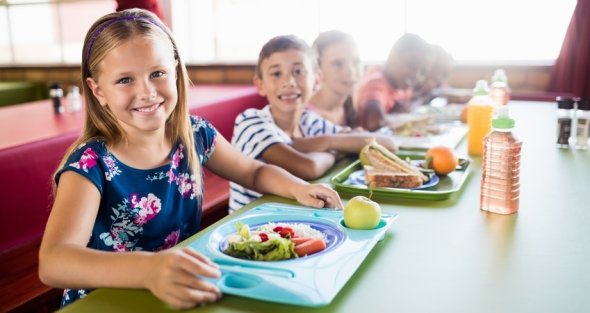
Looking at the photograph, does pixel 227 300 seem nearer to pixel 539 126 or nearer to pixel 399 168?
pixel 399 168

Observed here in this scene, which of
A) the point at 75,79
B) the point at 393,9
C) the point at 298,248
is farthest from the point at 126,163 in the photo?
the point at 75,79

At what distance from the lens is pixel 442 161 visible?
1406mm

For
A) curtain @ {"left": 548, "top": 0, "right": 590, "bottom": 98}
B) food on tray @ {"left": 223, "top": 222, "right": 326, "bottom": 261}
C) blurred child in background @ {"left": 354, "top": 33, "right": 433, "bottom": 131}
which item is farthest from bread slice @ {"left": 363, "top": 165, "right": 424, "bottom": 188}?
curtain @ {"left": 548, "top": 0, "right": 590, "bottom": 98}

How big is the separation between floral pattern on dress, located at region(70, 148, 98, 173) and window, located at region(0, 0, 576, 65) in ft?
8.44

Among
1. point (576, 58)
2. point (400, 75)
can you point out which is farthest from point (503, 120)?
point (576, 58)

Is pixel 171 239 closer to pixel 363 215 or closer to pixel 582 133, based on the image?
pixel 363 215

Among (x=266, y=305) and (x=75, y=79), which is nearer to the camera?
(x=266, y=305)

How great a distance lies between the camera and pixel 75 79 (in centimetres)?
531

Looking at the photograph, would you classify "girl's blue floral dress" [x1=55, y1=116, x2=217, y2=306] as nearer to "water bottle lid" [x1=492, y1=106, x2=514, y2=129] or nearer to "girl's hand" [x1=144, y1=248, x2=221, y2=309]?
"girl's hand" [x1=144, y1=248, x2=221, y2=309]

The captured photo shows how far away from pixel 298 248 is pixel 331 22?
12.0 ft

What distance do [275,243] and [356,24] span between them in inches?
143

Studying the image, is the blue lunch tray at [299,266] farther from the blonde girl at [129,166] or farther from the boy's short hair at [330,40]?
the boy's short hair at [330,40]

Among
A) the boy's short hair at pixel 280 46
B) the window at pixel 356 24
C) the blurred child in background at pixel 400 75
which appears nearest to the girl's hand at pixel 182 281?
the boy's short hair at pixel 280 46

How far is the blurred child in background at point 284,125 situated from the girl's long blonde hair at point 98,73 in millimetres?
297
